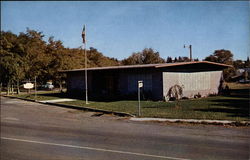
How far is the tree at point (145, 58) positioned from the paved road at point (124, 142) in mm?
41928

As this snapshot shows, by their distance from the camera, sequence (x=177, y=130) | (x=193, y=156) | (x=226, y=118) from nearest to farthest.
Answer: (x=193, y=156) < (x=177, y=130) < (x=226, y=118)

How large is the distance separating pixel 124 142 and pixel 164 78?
44.0 ft

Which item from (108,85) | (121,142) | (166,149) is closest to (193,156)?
(166,149)

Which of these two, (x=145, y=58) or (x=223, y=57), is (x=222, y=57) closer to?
(x=223, y=57)

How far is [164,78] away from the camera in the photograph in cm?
2141

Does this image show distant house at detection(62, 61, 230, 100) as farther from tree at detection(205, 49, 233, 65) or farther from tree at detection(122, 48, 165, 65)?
tree at detection(122, 48, 165, 65)

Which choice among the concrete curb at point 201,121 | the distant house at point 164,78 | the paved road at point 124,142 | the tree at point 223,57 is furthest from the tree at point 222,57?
the paved road at point 124,142

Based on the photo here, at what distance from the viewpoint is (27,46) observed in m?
46.3

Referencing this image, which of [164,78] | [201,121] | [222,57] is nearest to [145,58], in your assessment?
[222,57]

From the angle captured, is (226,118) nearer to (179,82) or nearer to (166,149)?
(166,149)

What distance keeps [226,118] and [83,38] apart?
1231 cm

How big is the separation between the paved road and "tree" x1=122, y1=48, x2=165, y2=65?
41.9 m

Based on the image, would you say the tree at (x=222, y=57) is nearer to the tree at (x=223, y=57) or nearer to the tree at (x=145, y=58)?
the tree at (x=223, y=57)

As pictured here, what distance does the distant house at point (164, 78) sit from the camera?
2161 centimetres
